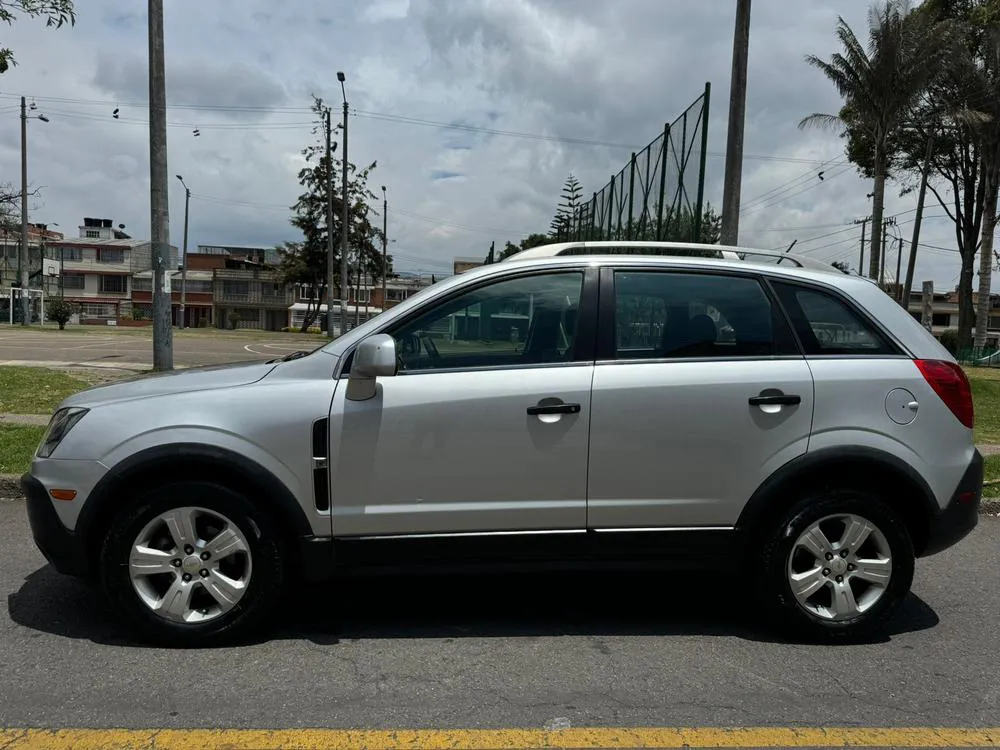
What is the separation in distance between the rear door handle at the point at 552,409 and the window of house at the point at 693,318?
1.17 feet

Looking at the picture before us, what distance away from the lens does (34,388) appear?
464 inches

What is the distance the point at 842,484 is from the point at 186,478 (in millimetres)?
3017

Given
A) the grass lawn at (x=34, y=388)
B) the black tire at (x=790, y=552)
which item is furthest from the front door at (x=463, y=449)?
the grass lawn at (x=34, y=388)

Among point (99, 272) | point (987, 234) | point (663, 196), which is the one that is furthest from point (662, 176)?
point (99, 272)

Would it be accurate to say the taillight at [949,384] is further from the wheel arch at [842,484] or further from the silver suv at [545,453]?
the wheel arch at [842,484]

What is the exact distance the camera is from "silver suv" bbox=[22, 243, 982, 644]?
11.2ft

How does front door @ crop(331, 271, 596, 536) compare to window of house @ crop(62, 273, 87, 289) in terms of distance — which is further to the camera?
window of house @ crop(62, 273, 87, 289)

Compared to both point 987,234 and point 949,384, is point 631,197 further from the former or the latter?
point 987,234

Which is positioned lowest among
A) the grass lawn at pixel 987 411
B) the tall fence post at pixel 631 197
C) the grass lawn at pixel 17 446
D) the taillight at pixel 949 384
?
the grass lawn at pixel 17 446

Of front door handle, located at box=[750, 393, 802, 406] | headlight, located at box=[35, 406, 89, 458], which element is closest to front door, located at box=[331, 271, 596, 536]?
front door handle, located at box=[750, 393, 802, 406]

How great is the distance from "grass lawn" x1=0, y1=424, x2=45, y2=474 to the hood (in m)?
3.06

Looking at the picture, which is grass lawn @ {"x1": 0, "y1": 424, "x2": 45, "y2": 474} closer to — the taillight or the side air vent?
the side air vent

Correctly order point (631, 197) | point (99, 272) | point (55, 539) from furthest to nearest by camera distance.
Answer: point (99, 272) → point (631, 197) → point (55, 539)

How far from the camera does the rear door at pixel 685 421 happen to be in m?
3.50
